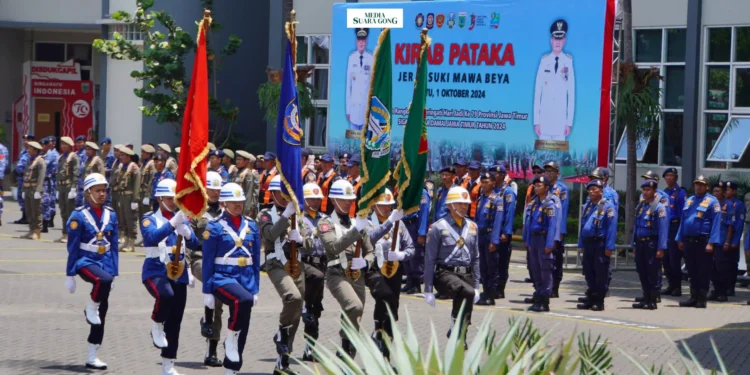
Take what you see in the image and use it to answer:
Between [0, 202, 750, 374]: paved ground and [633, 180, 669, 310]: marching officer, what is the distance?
332mm

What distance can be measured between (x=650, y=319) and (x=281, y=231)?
6.49 m

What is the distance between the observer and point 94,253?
11.1 m

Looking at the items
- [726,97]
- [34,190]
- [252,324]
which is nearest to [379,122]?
[252,324]

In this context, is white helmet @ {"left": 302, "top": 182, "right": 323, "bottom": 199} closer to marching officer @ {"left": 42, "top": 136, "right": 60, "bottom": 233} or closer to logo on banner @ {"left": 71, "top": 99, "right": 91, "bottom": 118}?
marching officer @ {"left": 42, "top": 136, "right": 60, "bottom": 233}

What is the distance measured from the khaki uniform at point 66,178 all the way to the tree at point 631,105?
11.1 m

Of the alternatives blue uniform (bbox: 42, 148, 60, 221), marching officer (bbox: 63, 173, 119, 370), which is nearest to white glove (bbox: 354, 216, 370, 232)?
marching officer (bbox: 63, 173, 119, 370)

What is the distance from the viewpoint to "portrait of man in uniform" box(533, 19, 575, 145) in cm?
2225

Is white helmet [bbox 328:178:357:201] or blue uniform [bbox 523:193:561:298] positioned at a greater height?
white helmet [bbox 328:178:357:201]

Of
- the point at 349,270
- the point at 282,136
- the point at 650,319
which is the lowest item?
the point at 650,319

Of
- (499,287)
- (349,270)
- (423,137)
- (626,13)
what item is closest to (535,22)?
(626,13)

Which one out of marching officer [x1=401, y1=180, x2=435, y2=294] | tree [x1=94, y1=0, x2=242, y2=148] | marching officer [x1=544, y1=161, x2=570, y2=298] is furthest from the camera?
tree [x1=94, y1=0, x2=242, y2=148]

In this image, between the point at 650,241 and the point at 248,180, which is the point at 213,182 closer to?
the point at 650,241

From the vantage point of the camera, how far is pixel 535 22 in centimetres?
2314

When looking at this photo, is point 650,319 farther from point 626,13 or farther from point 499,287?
point 626,13
